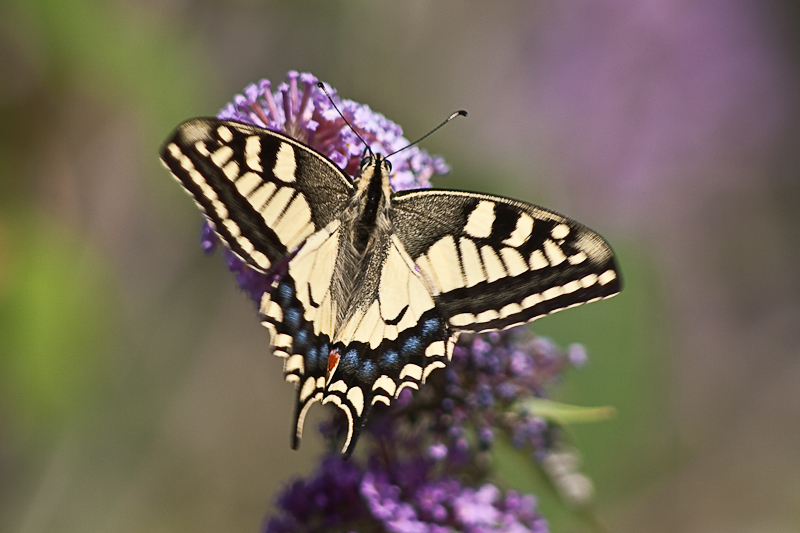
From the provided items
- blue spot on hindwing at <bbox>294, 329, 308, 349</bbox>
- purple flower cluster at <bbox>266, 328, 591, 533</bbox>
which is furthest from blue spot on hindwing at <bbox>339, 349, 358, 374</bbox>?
purple flower cluster at <bbox>266, 328, 591, 533</bbox>

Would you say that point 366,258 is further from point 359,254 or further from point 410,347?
point 410,347

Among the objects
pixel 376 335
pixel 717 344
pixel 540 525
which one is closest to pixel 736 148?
pixel 717 344

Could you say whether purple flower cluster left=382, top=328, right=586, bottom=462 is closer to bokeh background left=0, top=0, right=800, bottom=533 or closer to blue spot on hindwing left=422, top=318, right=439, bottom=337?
blue spot on hindwing left=422, top=318, right=439, bottom=337

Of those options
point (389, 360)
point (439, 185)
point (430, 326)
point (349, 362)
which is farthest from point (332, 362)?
point (439, 185)

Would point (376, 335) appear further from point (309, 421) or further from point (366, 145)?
point (309, 421)

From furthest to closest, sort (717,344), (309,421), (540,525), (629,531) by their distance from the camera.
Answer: (717,344) < (309,421) < (629,531) < (540,525)

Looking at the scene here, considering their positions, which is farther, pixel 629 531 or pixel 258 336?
pixel 258 336

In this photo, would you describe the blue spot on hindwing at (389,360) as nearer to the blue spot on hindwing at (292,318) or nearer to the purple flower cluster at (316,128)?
the blue spot on hindwing at (292,318)
